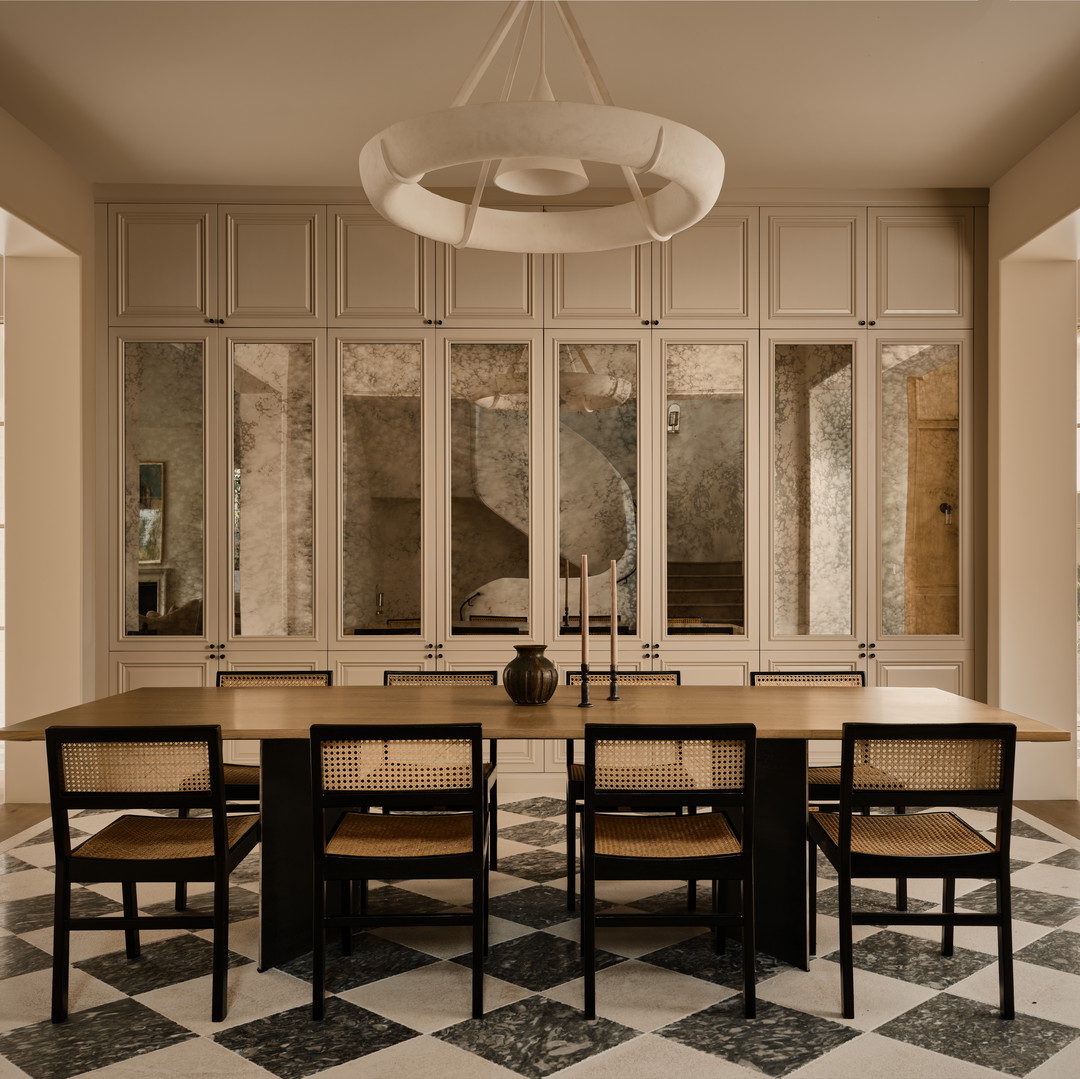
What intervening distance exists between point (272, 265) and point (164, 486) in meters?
1.27

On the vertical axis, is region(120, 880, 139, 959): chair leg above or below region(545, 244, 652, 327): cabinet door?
below

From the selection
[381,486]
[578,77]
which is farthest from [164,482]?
[578,77]

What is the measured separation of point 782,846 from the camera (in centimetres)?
297

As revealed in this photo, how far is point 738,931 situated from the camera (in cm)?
316

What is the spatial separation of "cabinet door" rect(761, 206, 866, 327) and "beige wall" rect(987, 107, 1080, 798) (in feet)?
2.29

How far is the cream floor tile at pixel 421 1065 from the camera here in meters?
2.33

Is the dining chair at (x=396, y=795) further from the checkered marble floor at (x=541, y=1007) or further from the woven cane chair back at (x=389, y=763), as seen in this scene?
the checkered marble floor at (x=541, y=1007)

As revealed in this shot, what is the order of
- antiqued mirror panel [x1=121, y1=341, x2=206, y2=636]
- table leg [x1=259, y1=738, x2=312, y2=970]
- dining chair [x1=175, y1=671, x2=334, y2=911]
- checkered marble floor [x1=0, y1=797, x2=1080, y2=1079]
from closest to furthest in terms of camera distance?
1. checkered marble floor [x1=0, y1=797, x2=1080, y2=1079]
2. table leg [x1=259, y1=738, x2=312, y2=970]
3. dining chair [x1=175, y1=671, x2=334, y2=911]
4. antiqued mirror panel [x1=121, y1=341, x2=206, y2=636]

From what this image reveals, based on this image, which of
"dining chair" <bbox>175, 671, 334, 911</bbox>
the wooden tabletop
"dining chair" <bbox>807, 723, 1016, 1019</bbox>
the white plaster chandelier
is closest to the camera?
the white plaster chandelier

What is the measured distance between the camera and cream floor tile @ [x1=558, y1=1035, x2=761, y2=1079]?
2.33 meters

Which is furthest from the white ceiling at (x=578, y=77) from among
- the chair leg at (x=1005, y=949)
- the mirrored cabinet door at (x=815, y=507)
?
the chair leg at (x=1005, y=949)

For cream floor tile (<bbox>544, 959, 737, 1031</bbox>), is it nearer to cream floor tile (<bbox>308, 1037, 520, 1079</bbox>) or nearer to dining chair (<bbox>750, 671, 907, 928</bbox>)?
cream floor tile (<bbox>308, 1037, 520, 1079</bbox>)

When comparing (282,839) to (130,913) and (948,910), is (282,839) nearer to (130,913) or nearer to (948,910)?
(130,913)

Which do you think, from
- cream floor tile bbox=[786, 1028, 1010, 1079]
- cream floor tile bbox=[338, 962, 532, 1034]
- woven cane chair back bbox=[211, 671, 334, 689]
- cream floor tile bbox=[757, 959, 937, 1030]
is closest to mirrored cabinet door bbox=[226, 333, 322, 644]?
woven cane chair back bbox=[211, 671, 334, 689]
